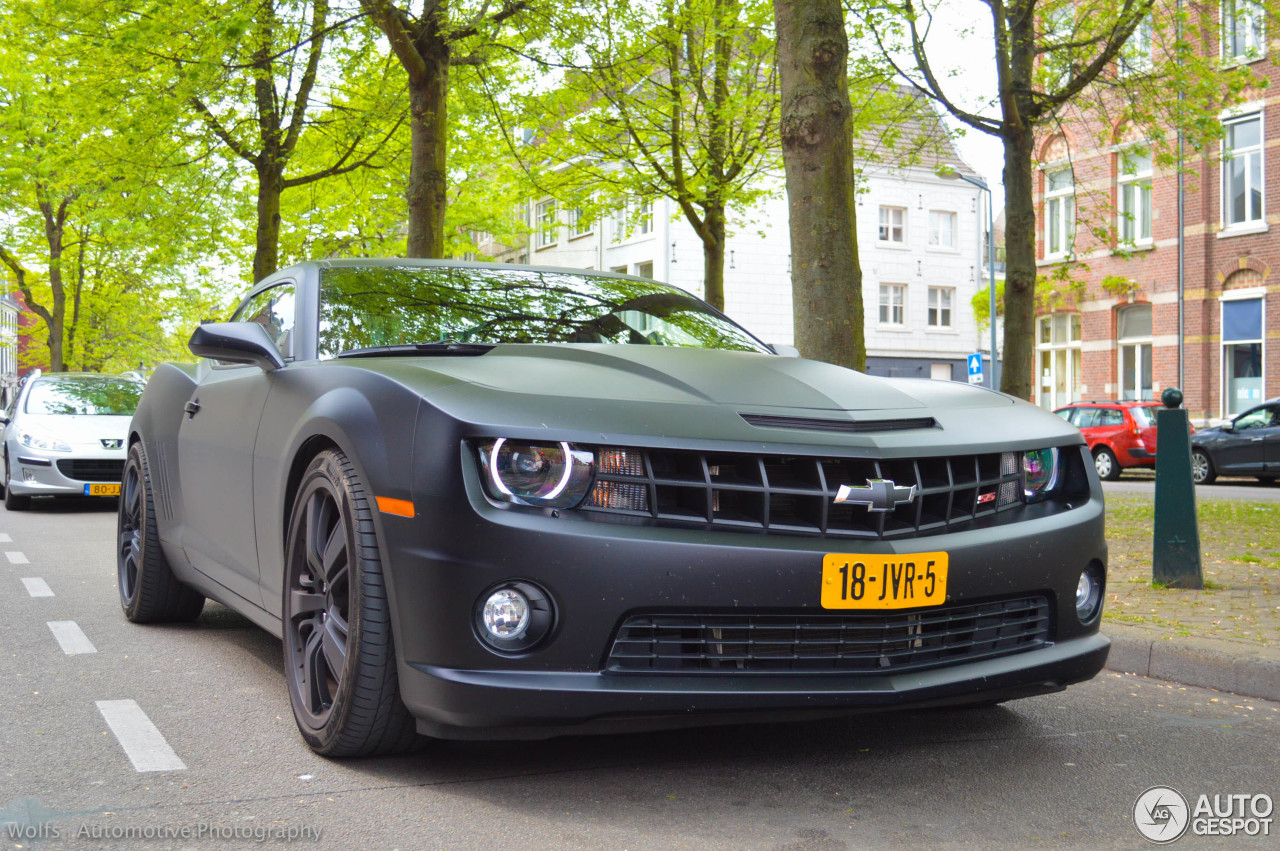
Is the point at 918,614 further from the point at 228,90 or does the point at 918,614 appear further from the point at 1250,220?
the point at 1250,220

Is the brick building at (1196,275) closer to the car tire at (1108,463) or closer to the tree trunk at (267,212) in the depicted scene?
the car tire at (1108,463)

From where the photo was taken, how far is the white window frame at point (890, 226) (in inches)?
1732

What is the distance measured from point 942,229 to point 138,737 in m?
44.2

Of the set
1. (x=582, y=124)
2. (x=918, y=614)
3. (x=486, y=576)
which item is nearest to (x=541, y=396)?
(x=486, y=576)

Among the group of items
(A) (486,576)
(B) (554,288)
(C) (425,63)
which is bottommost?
(A) (486,576)

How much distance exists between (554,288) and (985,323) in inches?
1585

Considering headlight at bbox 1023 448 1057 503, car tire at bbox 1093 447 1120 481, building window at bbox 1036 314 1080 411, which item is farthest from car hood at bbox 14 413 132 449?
building window at bbox 1036 314 1080 411

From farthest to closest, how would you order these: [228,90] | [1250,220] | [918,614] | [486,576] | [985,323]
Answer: [985,323] → [1250,220] → [228,90] → [918,614] → [486,576]

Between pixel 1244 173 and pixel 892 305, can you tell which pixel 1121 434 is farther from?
pixel 892 305

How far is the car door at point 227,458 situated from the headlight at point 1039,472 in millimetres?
2409

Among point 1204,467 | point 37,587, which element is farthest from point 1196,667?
point 1204,467

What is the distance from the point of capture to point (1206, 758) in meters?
3.70

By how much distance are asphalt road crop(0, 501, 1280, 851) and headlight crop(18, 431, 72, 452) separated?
9.21 metres

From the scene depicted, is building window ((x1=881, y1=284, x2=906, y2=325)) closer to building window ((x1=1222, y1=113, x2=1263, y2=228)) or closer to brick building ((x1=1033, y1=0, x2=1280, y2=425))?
brick building ((x1=1033, y1=0, x2=1280, y2=425))
